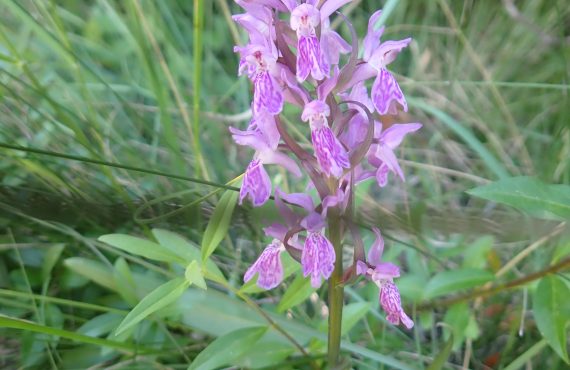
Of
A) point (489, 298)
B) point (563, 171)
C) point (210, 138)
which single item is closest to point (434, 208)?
point (489, 298)

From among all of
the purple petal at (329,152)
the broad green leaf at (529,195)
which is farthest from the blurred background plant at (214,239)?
the purple petal at (329,152)

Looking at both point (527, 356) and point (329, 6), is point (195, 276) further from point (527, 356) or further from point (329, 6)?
point (527, 356)

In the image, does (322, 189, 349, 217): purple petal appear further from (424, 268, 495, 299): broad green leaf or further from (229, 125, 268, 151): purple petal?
(424, 268, 495, 299): broad green leaf

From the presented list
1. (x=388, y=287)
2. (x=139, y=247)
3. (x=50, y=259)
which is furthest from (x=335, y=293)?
(x=50, y=259)

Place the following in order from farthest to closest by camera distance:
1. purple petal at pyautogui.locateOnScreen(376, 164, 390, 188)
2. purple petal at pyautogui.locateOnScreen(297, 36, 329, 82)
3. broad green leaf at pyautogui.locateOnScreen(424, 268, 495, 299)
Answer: broad green leaf at pyautogui.locateOnScreen(424, 268, 495, 299), purple petal at pyautogui.locateOnScreen(376, 164, 390, 188), purple petal at pyautogui.locateOnScreen(297, 36, 329, 82)

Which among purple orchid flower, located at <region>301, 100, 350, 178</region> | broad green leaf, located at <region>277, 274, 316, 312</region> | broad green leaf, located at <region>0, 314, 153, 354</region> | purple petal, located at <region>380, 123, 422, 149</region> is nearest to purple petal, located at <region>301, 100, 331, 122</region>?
purple orchid flower, located at <region>301, 100, 350, 178</region>

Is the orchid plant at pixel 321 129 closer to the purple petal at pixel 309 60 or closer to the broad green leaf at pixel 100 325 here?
the purple petal at pixel 309 60

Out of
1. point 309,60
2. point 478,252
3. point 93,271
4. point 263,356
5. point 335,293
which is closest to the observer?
point 309,60
